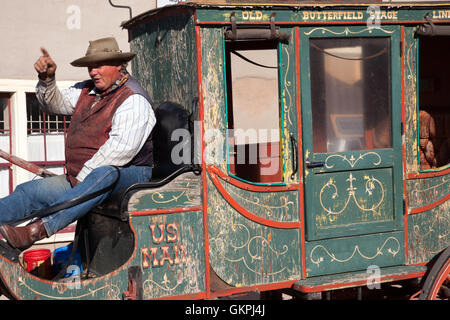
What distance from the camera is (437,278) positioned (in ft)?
13.9

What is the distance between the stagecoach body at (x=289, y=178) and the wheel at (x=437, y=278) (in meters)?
0.08

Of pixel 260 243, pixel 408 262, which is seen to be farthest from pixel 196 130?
pixel 408 262

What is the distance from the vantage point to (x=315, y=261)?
4.07 m

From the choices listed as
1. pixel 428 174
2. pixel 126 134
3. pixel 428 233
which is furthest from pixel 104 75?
pixel 428 233

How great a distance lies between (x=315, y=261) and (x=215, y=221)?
0.77 metres

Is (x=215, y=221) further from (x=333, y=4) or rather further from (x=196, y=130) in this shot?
(x=333, y=4)

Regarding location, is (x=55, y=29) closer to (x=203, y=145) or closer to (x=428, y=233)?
(x=203, y=145)

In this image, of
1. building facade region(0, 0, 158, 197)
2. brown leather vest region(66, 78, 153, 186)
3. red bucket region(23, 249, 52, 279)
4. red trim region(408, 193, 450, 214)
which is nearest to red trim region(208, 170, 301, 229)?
brown leather vest region(66, 78, 153, 186)

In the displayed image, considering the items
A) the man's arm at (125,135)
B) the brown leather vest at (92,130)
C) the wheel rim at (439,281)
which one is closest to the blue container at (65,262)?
the brown leather vest at (92,130)

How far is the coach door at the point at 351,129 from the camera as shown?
4059mm

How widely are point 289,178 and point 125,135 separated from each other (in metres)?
1.06

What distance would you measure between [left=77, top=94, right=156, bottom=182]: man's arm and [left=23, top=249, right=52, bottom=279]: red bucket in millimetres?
655

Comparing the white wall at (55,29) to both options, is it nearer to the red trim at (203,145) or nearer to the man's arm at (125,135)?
the man's arm at (125,135)

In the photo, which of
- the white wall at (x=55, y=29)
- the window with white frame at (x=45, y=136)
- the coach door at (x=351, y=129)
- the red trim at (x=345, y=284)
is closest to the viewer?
the red trim at (x=345, y=284)
